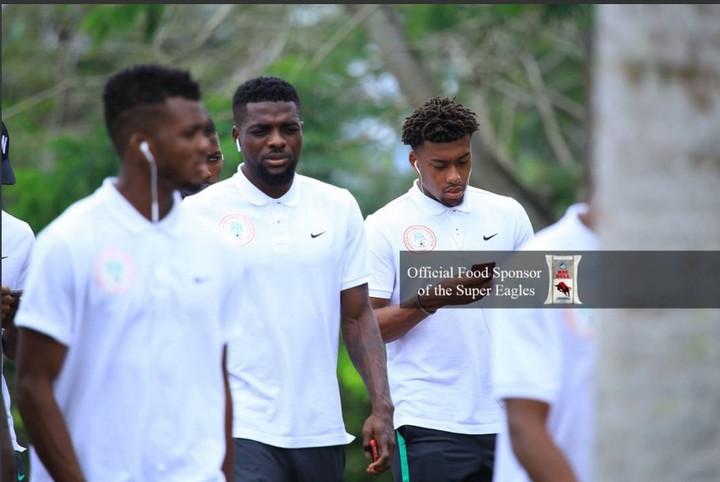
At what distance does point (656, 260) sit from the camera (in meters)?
3.40

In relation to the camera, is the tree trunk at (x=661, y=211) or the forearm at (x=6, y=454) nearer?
the tree trunk at (x=661, y=211)

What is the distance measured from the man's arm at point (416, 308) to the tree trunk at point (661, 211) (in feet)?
11.3

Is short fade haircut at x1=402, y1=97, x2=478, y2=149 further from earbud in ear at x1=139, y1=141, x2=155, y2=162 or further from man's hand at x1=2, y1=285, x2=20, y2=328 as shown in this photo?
earbud in ear at x1=139, y1=141, x2=155, y2=162

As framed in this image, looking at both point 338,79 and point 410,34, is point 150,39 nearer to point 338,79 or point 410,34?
point 338,79

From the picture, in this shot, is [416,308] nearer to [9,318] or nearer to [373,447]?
[373,447]

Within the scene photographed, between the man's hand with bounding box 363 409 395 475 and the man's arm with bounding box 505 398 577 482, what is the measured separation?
2.25 metres

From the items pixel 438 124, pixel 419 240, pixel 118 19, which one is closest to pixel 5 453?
pixel 419 240

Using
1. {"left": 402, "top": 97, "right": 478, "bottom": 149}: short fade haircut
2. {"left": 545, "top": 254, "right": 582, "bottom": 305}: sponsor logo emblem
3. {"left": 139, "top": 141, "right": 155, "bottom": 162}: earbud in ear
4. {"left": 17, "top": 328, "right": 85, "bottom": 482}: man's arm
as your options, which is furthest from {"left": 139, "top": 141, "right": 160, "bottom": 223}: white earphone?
{"left": 402, "top": 97, "right": 478, "bottom": 149}: short fade haircut

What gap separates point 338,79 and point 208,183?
26.4ft

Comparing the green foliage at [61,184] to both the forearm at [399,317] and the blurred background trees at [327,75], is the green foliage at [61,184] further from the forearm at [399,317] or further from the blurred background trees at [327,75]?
the forearm at [399,317]

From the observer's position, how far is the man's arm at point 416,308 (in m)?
6.85

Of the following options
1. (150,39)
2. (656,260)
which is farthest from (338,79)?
(656,260)

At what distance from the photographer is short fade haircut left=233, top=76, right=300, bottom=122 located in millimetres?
6652

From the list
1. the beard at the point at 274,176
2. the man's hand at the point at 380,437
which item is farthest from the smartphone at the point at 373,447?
the beard at the point at 274,176
